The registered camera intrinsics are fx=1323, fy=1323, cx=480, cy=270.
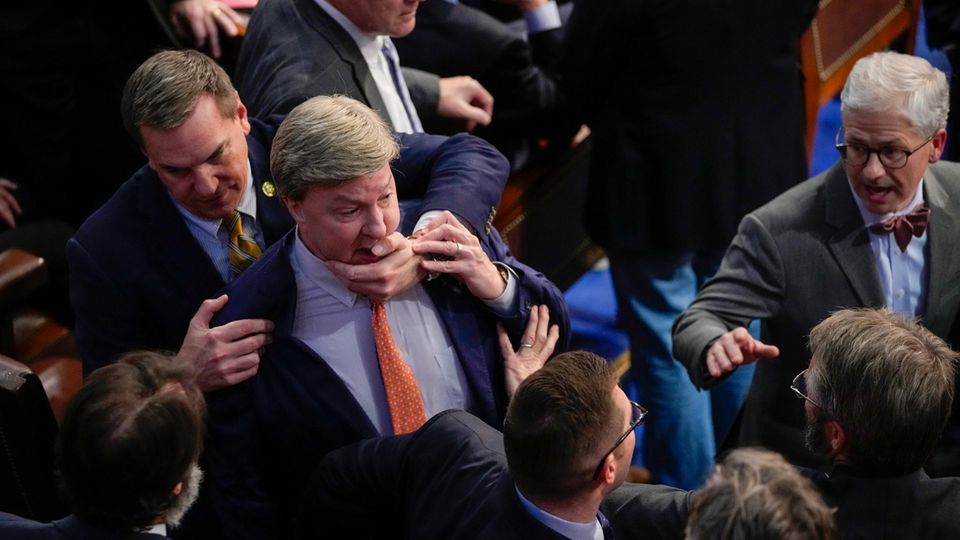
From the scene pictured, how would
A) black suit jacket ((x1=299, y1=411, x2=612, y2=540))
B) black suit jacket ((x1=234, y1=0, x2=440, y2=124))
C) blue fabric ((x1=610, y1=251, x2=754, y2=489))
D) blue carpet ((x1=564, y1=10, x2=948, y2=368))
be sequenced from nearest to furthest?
black suit jacket ((x1=299, y1=411, x2=612, y2=540)), black suit jacket ((x1=234, y1=0, x2=440, y2=124)), blue fabric ((x1=610, y1=251, x2=754, y2=489)), blue carpet ((x1=564, y1=10, x2=948, y2=368))

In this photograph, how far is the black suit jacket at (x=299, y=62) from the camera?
10.8 ft

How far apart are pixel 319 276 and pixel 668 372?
169cm

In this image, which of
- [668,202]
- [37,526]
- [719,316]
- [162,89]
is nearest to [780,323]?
[719,316]

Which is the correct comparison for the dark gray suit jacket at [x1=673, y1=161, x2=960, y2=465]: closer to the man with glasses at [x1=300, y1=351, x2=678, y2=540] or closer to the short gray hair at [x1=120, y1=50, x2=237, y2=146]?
the man with glasses at [x1=300, y1=351, x2=678, y2=540]

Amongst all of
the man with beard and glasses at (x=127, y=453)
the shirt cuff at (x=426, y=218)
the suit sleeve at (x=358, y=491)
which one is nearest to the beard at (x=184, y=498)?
the man with beard and glasses at (x=127, y=453)

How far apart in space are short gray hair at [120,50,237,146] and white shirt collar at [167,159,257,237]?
0.56 ft


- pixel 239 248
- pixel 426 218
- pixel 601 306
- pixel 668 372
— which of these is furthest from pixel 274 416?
pixel 601 306

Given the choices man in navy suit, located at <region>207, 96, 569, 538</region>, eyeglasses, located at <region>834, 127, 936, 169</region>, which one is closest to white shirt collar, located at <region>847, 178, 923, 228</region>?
eyeglasses, located at <region>834, 127, 936, 169</region>

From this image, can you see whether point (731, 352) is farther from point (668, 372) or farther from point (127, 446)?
point (127, 446)

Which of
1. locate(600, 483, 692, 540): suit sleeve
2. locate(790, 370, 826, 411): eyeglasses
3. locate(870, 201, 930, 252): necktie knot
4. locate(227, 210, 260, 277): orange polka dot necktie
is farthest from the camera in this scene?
locate(870, 201, 930, 252): necktie knot

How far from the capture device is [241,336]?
8.97ft

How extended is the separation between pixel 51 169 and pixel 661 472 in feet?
7.10

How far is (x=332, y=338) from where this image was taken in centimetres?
280

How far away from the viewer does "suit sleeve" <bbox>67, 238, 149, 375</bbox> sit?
9.48 feet
